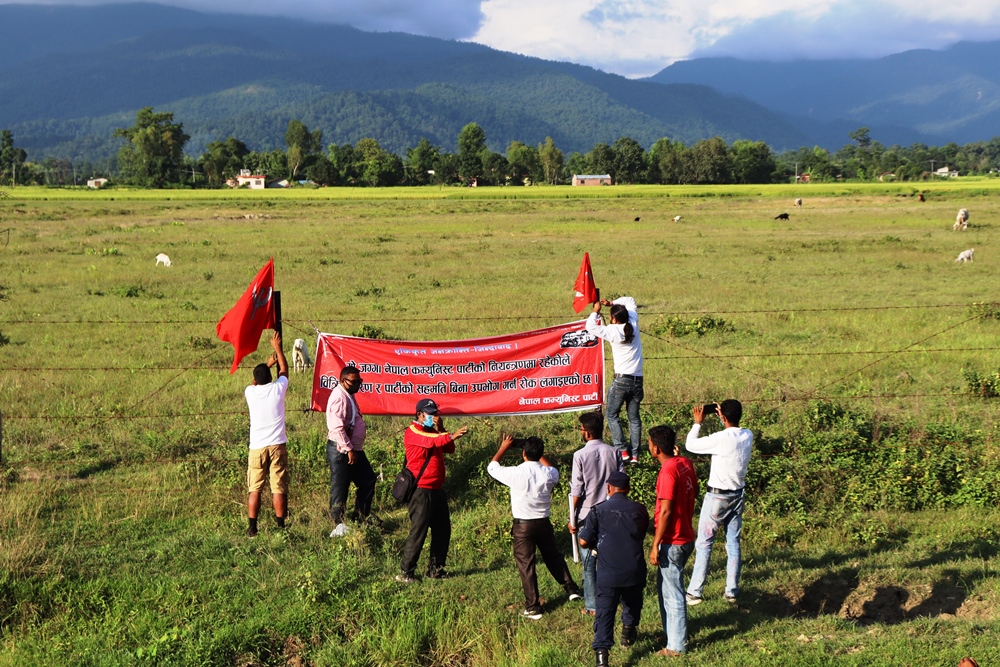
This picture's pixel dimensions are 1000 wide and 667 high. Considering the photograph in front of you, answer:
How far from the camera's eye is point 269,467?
29.9ft

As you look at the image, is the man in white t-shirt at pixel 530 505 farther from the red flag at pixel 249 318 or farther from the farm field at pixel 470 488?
the red flag at pixel 249 318

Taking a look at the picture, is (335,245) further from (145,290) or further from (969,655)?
(969,655)

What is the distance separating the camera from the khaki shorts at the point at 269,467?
905 cm

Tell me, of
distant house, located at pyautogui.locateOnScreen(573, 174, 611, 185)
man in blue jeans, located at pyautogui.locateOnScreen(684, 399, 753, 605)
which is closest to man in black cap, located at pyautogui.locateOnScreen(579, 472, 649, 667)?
man in blue jeans, located at pyautogui.locateOnScreen(684, 399, 753, 605)

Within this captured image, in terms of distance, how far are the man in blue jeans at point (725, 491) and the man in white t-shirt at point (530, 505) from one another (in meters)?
1.28

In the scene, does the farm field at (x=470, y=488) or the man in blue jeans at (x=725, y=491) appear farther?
the man in blue jeans at (x=725, y=491)

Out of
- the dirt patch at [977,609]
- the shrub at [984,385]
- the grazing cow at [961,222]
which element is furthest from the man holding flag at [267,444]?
the grazing cow at [961,222]

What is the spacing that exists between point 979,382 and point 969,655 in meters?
7.39

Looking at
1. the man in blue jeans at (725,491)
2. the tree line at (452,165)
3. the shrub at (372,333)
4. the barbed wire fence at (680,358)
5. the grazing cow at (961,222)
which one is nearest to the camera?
the man in blue jeans at (725,491)

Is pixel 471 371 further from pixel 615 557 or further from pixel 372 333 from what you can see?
pixel 372 333

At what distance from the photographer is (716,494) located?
7.81m

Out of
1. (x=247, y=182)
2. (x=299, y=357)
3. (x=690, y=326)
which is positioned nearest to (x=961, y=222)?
(x=690, y=326)

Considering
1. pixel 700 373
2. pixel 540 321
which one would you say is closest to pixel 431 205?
pixel 540 321

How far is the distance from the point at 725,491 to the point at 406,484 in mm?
2798
